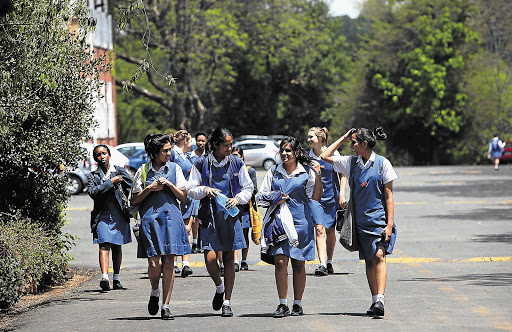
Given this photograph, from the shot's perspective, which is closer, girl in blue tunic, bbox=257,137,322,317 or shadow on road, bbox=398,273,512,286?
girl in blue tunic, bbox=257,137,322,317

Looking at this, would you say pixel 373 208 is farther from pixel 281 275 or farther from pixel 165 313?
pixel 165 313

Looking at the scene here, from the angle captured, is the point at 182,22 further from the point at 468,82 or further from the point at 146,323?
the point at 146,323

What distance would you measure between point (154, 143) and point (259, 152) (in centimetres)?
4317

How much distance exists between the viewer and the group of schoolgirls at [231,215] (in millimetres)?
8953

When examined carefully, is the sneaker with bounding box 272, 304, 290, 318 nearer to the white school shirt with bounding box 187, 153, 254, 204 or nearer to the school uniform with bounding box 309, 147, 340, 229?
the white school shirt with bounding box 187, 153, 254, 204

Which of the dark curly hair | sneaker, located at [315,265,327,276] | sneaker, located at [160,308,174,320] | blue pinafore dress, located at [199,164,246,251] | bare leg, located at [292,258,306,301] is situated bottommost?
sneaker, located at [315,265,327,276]

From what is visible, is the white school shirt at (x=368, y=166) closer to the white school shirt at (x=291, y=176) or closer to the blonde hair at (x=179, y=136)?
the white school shirt at (x=291, y=176)

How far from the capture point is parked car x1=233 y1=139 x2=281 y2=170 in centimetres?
5216

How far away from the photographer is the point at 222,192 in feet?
30.2

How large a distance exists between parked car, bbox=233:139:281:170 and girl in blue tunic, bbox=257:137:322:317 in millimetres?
42519

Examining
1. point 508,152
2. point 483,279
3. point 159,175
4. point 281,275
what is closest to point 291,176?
point 281,275

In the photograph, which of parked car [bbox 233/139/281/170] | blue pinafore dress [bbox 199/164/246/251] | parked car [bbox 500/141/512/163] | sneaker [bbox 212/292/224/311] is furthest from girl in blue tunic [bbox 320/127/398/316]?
parked car [bbox 500/141/512/163]

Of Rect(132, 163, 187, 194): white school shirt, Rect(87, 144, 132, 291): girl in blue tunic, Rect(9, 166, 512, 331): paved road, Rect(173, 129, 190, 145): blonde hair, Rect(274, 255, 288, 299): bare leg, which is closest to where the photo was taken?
Rect(9, 166, 512, 331): paved road

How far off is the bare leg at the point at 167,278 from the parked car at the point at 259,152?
140ft
